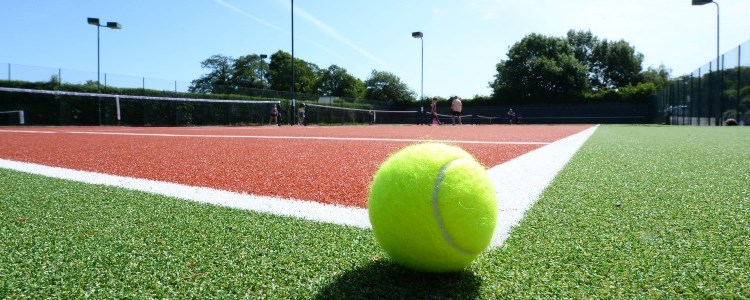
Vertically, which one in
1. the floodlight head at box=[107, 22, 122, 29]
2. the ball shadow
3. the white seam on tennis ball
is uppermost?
the floodlight head at box=[107, 22, 122, 29]

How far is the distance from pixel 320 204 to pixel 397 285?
141cm

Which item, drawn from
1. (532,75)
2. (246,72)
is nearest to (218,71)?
(246,72)

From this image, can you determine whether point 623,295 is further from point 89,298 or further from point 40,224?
point 40,224

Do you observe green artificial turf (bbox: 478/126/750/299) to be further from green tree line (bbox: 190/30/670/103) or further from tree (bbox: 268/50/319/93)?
tree (bbox: 268/50/319/93)

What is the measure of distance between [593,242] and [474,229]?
0.67 m

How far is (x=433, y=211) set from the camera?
156 cm

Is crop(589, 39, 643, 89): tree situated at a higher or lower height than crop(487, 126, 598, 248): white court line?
higher

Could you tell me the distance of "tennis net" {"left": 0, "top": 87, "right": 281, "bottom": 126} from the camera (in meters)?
23.2

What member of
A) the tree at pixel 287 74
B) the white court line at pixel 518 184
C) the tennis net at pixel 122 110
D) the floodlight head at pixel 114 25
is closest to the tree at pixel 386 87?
the tree at pixel 287 74

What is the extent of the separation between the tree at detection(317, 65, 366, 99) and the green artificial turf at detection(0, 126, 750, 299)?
8720 cm

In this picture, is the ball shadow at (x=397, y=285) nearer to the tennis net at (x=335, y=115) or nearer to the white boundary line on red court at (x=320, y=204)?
the white boundary line on red court at (x=320, y=204)

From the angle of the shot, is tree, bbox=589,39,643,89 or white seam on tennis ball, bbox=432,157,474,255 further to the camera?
tree, bbox=589,39,643,89

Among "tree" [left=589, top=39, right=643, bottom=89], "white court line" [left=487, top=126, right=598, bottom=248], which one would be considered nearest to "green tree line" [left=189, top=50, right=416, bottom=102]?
"tree" [left=589, top=39, right=643, bottom=89]

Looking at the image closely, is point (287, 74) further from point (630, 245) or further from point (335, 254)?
point (630, 245)
